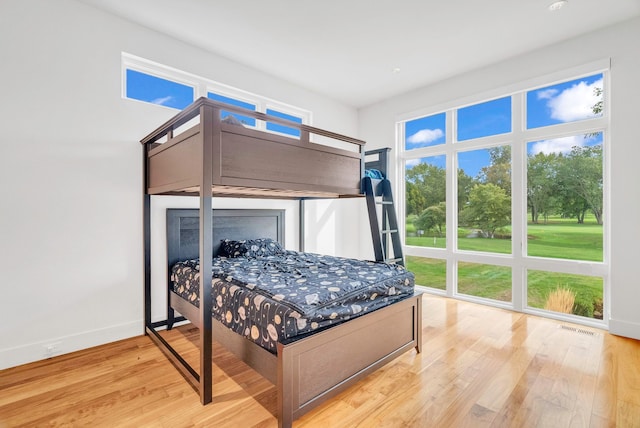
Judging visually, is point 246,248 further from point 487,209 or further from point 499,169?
point 499,169

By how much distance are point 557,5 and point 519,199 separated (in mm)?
1974

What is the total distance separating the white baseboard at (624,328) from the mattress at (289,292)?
218 centimetres

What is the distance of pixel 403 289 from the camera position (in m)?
2.44

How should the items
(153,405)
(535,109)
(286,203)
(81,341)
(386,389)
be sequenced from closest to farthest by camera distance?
(153,405) → (386,389) → (81,341) → (535,109) → (286,203)

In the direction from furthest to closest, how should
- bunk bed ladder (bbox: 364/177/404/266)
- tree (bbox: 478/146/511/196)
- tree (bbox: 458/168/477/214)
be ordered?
1. tree (bbox: 458/168/477/214)
2. tree (bbox: 478/146/511/196)
3. bunk bed ladder (bbox: 364/177/404/266)

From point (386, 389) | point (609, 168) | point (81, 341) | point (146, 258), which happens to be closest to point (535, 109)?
point (609, 168)

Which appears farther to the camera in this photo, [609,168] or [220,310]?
[609,168]

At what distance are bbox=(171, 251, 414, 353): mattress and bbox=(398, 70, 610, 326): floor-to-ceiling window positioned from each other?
2.00 meters

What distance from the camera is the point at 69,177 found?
256cm

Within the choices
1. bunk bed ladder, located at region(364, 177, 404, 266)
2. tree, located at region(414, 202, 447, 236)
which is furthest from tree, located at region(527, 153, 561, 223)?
bunk bed ladder, located at region(364, 177, 404, 266)

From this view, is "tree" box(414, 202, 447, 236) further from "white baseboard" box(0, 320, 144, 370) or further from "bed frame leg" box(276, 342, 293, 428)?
"white baseboard" box(0, 320, 144, 370)

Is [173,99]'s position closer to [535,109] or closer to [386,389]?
[386,389]

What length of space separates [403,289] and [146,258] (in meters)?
2.40

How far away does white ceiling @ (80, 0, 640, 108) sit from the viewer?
2670mm
